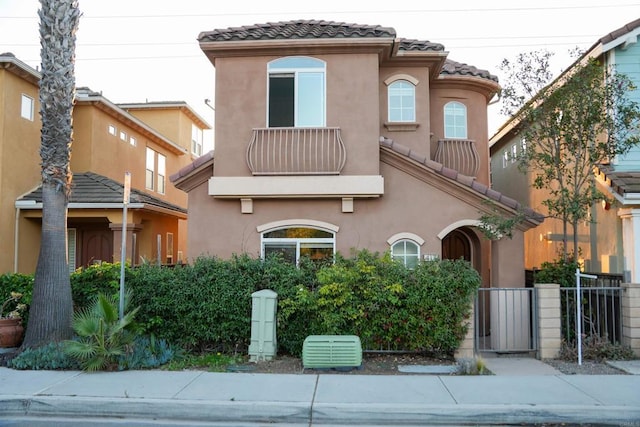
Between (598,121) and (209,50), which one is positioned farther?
(209,50)

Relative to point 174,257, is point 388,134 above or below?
above

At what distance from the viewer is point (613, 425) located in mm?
6746

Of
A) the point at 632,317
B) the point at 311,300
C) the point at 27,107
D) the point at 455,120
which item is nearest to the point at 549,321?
the point at 632,317

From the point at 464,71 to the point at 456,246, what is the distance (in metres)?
4.91

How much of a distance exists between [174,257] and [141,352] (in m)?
13.1

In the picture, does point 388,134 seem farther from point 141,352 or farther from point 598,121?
point 141,352

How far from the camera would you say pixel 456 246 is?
50.6 feet

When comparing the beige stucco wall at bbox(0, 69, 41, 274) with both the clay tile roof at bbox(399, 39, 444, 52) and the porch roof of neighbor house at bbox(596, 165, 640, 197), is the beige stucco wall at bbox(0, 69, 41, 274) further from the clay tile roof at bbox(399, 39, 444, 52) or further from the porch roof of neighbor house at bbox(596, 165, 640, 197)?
the porch roof of neighbor house at bbox(596, 165, 640, 197)

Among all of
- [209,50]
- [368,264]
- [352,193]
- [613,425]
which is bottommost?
[613,425]

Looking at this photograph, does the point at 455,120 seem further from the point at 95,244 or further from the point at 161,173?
the point at 161,173

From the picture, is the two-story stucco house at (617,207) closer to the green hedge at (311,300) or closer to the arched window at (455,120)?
the arched window at (455,120)

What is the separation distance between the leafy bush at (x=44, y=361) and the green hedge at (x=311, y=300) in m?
1.37

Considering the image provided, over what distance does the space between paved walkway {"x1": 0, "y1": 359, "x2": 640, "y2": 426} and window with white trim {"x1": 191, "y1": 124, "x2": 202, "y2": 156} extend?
20.1m

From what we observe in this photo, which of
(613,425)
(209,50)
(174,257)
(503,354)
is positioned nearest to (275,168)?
(209,50)
